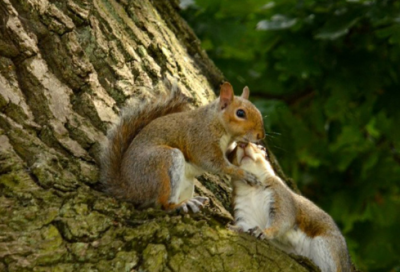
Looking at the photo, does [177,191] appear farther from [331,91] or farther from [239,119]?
[331,91]

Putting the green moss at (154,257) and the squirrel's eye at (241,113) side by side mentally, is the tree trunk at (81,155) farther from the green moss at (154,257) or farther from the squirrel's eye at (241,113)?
the squirrel's eye at (241,113)

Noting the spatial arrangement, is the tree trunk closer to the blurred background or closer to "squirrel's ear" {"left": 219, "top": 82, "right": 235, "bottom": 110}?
"squirrel's ear" {"left": 219, "top": 82, "right": 235, "bottom": 110}

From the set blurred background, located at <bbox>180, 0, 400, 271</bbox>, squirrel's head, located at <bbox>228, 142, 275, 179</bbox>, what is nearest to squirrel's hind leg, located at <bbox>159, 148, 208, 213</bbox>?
squirrel's head, located at <bbox>228, 142, 275, 179</bbox>

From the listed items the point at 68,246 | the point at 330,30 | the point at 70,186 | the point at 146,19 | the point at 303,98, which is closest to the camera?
the point at 68,246

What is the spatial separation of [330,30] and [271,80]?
1.24 metres

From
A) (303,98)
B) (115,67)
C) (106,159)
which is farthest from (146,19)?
(303,98)

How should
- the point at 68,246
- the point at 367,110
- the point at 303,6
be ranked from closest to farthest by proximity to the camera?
Result: the point at 68,246
the point at 303,6
the point at 367,110

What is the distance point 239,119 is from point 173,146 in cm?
48

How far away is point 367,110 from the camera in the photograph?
512 cm

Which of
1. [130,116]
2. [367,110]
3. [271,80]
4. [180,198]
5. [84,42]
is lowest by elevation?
[367,110]

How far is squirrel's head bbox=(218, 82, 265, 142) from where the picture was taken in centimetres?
347

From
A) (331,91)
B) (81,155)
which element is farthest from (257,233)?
(331,91)

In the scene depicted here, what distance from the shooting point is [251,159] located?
3.51 meters

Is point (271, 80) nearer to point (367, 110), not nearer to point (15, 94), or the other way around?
point (367, 110)
